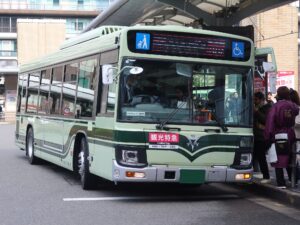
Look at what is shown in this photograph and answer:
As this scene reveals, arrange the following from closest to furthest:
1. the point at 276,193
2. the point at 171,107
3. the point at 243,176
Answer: the point at 171,107 → the point at 243,176 → the point at 276,193

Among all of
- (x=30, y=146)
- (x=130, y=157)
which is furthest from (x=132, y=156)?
(x=30, y=146)

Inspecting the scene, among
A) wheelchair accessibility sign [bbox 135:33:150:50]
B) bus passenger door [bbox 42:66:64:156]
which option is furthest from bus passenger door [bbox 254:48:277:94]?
bus passenger door [bbox 42:66:64:156]

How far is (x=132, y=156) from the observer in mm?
8852

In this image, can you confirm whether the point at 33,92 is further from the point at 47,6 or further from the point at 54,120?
the point at 47,6

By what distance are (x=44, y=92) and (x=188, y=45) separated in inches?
219

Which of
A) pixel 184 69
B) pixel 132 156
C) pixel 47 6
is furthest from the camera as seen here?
pixel 47 6

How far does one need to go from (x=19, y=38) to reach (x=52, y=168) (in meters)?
42.0

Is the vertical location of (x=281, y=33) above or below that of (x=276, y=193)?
Answer: above

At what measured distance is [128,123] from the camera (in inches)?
349

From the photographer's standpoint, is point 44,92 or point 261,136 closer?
point 261,136

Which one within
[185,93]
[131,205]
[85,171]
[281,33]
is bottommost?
[131,205]

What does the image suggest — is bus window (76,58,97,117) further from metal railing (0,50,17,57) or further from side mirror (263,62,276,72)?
metal railing (0,50,17,57)

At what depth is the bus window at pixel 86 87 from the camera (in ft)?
33.7

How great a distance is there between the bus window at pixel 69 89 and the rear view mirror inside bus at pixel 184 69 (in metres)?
2.82
